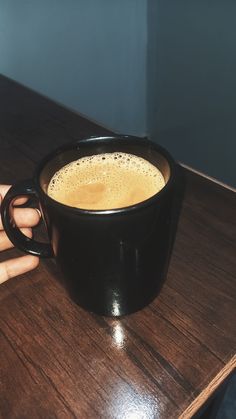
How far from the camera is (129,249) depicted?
0.36 m

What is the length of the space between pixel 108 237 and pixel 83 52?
1.74 m

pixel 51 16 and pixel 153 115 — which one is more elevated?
pixel 51 16

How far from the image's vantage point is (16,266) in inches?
19.1

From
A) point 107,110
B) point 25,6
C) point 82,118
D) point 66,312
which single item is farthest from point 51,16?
point 66,312

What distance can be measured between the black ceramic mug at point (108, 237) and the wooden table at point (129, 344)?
32mm

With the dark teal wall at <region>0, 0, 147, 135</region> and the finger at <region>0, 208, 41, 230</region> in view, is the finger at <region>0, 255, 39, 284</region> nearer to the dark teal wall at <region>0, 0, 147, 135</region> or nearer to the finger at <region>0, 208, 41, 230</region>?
the finger at <region>0, 208, 41, 230</region>

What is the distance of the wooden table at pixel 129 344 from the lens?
36 cm

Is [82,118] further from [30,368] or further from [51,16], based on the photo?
[51,16]

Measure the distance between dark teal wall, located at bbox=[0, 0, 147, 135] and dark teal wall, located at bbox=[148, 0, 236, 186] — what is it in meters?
0.10

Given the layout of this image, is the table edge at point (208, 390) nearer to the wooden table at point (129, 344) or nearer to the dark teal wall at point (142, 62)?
the wooden table at point (129, 344)

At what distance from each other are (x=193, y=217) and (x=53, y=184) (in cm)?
23

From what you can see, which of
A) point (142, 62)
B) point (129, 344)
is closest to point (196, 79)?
point (142, 62)

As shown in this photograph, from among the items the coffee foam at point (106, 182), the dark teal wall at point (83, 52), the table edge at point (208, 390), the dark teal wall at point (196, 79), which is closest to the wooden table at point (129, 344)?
the table edge at point (208, 390)

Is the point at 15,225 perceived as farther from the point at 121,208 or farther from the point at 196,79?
the point at 196,79
